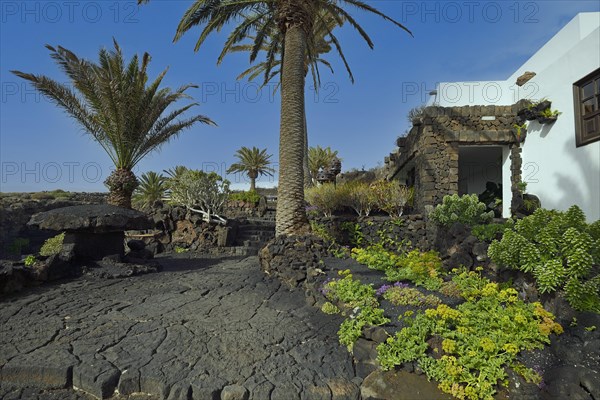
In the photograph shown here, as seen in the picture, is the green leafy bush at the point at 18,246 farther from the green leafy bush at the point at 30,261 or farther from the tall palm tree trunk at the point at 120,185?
the green leafy bush at the point at 30,261

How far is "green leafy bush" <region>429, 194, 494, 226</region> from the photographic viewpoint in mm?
8945

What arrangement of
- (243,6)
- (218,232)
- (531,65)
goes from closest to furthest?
1. (243,6)
2. (531,65)
3. (218,232)

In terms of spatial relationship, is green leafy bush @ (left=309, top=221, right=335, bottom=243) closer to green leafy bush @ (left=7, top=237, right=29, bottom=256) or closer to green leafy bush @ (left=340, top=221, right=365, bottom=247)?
green leafy bush @ (left=340, top=221, right=365, bottom=247)

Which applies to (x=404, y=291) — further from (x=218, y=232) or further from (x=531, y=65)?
(x=531, y=65)

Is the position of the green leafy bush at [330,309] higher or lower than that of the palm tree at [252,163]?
lower

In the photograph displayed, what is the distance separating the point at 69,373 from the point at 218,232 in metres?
10.0

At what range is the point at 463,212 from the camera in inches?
360

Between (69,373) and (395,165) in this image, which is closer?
(69,373)

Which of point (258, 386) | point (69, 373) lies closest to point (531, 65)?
point (258, 386)

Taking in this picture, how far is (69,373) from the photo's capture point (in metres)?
3.76

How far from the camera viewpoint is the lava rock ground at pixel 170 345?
11.8 feet

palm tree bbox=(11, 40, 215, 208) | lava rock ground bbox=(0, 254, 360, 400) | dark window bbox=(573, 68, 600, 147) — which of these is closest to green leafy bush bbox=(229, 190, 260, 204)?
palm tree bbox=(11, 40, 215, 208)

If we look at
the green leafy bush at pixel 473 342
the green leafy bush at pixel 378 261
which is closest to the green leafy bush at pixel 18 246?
the green leafy bush at pixel 378 261

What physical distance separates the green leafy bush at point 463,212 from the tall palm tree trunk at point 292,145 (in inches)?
151
